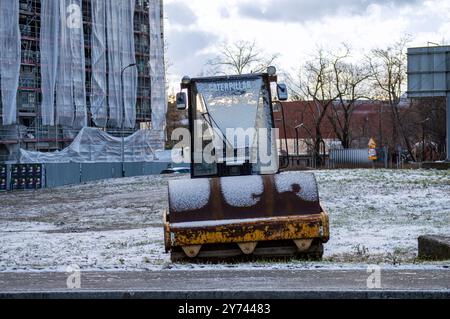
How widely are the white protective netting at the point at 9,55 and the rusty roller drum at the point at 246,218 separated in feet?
147

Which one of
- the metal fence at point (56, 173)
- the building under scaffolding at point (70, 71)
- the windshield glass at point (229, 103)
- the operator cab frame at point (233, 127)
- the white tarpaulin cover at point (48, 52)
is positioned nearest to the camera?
the operator cab frame at point (233, 127)

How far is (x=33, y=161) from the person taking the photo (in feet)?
182

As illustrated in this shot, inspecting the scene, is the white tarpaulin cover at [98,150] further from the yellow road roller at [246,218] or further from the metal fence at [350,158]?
the yellow road roller at [246,218]

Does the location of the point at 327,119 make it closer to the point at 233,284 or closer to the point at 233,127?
the point at 233,127

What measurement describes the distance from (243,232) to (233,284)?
15.9ft

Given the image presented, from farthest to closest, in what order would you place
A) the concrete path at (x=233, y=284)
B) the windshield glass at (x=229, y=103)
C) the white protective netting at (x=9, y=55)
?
1. the white protective netting at (x=9, y=55)
2. the windshield glass at (x=229, y=103)
3. the concrete path at (x=233, y=284)

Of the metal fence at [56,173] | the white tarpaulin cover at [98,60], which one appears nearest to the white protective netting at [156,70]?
the white tarpaulin cover at [98,60]

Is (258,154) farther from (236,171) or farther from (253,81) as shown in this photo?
(253,81)

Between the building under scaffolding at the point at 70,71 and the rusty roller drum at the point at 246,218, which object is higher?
the building under scaffolding at the point at 70,71

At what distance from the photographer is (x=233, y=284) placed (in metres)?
6.18

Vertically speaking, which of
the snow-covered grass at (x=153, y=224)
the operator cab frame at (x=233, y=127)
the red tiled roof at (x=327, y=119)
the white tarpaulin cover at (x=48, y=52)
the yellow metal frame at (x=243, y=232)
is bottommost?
the snow-covered grass at (x=153, y=224)

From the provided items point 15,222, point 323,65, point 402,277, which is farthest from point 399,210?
point 323,65

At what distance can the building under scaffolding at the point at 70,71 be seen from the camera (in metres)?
Answer: 55.0

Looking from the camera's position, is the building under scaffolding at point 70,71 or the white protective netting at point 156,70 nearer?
the building under scaffolding at point 70,71
